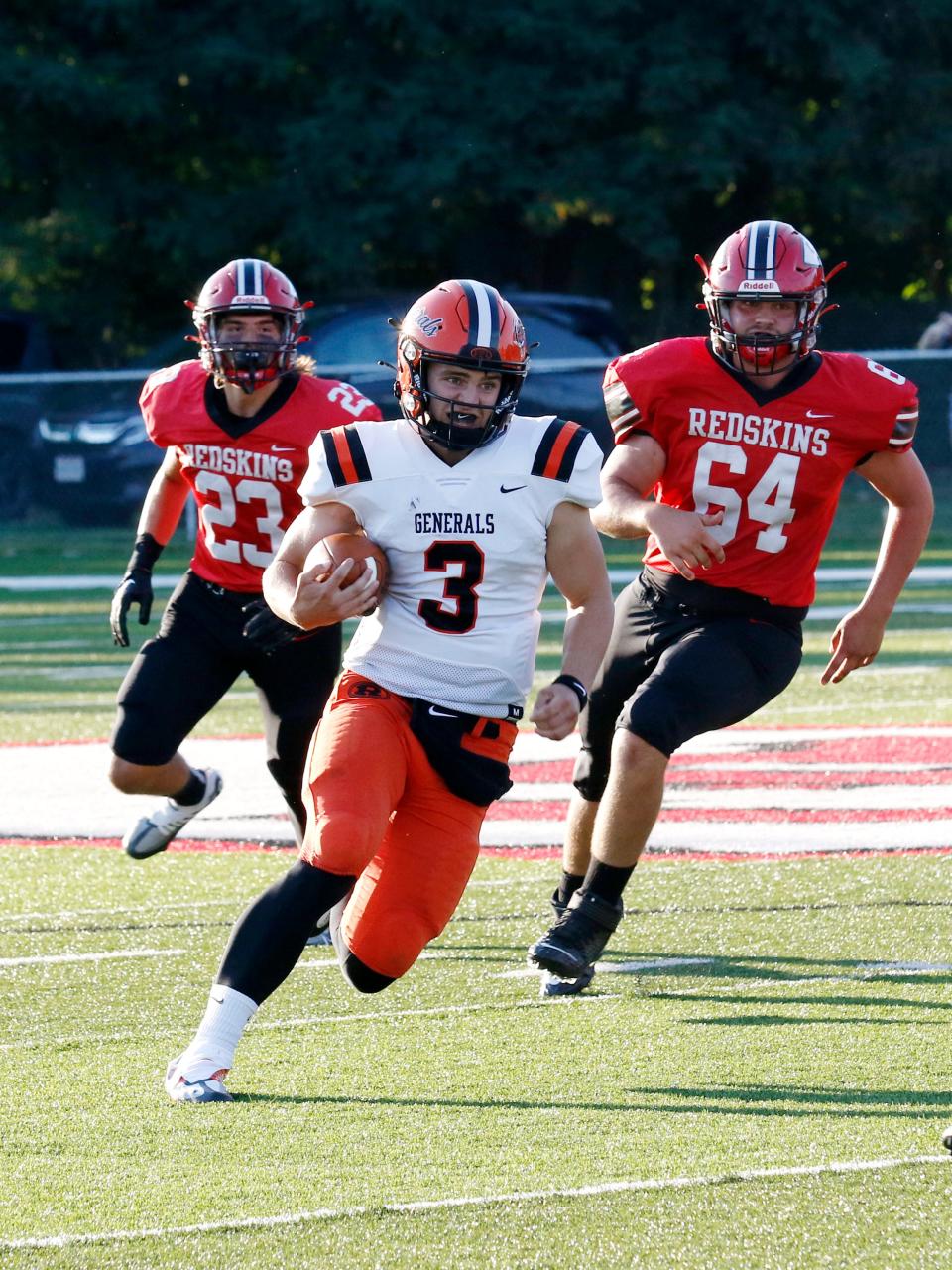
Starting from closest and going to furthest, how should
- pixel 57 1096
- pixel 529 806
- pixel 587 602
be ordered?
pixel 57 1096 → pixel 587 602 → pixel 529 806

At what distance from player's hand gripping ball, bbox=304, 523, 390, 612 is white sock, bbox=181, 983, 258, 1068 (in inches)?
32.7

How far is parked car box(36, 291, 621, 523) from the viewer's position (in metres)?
16.5

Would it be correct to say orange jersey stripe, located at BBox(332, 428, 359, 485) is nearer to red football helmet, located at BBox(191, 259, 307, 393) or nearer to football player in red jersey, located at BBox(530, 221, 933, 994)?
football player in red jersey, located at BBox(530, 221, 933, 994)

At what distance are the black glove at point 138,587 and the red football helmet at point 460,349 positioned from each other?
1747 millimetres

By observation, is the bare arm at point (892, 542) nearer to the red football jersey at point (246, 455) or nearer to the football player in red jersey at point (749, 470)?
the football player in red jersey at point (749, 470)

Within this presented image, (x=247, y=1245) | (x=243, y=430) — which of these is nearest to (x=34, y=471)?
(x=243, y=430)

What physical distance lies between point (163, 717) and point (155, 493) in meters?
0.77

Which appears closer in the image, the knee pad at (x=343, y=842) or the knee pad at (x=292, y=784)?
the knee pad at (x=343, y=842)

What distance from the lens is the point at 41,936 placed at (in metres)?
5.86

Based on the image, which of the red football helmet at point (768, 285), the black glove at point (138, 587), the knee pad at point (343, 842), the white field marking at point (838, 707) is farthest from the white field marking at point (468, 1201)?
the white field marking at point (838, 707)

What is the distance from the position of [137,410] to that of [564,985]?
1190cm

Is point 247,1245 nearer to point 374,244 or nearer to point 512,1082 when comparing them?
point 512,1082

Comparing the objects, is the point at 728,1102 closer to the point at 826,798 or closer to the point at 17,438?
the point at 826,798

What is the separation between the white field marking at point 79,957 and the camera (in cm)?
554
